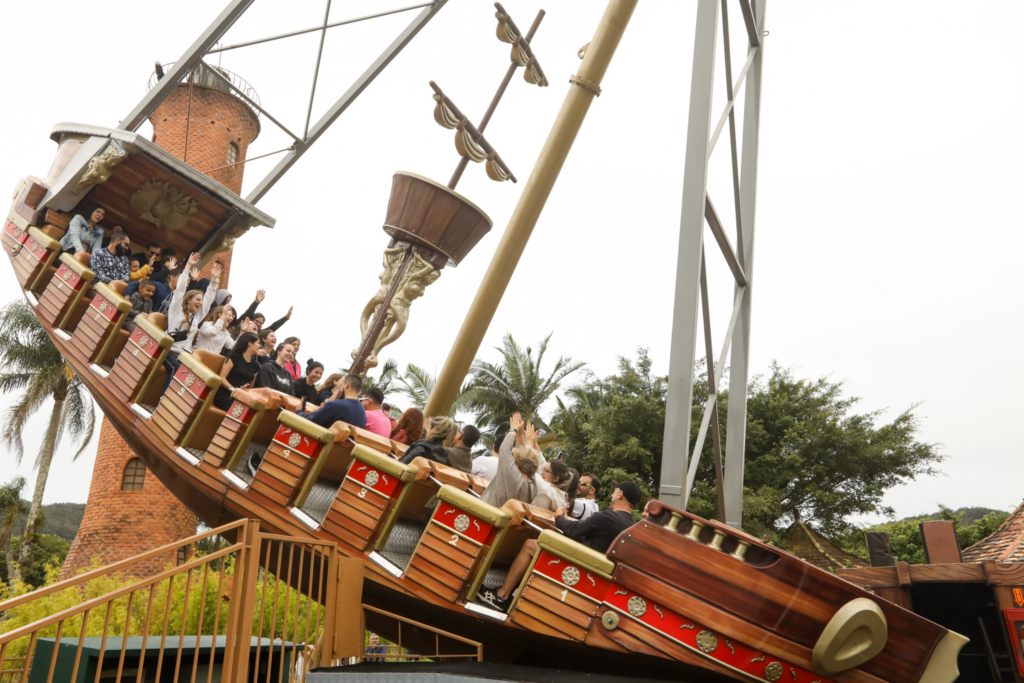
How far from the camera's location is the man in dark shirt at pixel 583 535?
3867mm

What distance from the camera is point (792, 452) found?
18.5 m

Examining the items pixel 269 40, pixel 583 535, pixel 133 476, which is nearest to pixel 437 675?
pixel 583 535

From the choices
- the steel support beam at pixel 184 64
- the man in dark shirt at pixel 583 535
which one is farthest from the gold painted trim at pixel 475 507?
the steel support beam at pixel 184 64

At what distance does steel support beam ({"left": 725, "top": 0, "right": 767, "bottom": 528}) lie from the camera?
6535mm

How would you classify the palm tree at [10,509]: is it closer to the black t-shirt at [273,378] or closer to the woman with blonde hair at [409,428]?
the black t-shirt at [273,378]

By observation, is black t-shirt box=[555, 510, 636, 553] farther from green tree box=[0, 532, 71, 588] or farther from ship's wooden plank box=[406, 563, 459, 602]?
green tree box=[0, 532, 71, 588]

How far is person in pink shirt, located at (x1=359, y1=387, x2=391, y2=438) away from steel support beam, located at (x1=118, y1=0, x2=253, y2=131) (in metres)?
4.23

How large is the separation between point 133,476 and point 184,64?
12094 mm

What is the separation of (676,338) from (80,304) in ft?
16.9

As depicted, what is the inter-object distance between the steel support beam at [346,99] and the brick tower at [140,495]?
6.37m

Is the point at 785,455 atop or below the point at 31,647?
atop

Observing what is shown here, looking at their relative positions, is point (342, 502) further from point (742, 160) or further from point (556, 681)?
point (742, 160)

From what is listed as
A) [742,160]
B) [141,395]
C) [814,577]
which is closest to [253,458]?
[141,395]

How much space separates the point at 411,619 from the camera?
14.6ft
